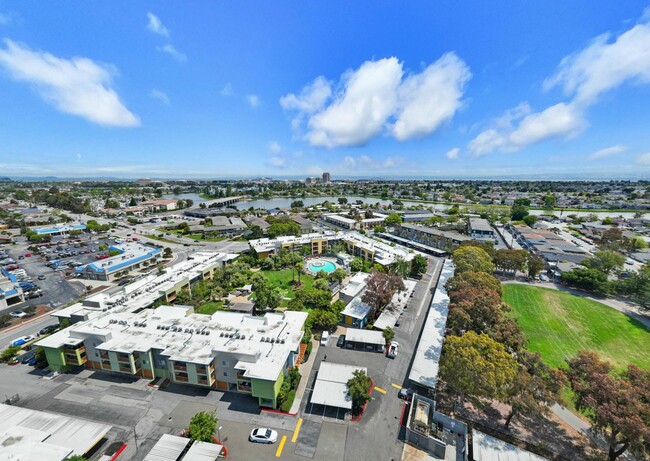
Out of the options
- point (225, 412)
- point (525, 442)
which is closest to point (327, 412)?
point (225, 412)

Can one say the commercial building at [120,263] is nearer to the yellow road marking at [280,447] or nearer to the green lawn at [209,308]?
the green lawn at [209,308]

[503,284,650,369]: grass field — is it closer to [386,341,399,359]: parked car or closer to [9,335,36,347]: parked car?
[386,341,399,359]: parked car

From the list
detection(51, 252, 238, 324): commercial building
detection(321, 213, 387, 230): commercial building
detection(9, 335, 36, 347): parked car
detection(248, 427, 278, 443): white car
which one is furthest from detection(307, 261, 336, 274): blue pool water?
detection(9, 335, 36, 347): parked car

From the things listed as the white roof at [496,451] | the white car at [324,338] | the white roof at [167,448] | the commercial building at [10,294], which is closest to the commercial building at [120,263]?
the commercial building at [10,294]

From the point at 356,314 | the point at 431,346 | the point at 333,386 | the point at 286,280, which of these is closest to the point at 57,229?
the point at 286,280

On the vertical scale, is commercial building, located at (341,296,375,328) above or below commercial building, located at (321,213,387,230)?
below
